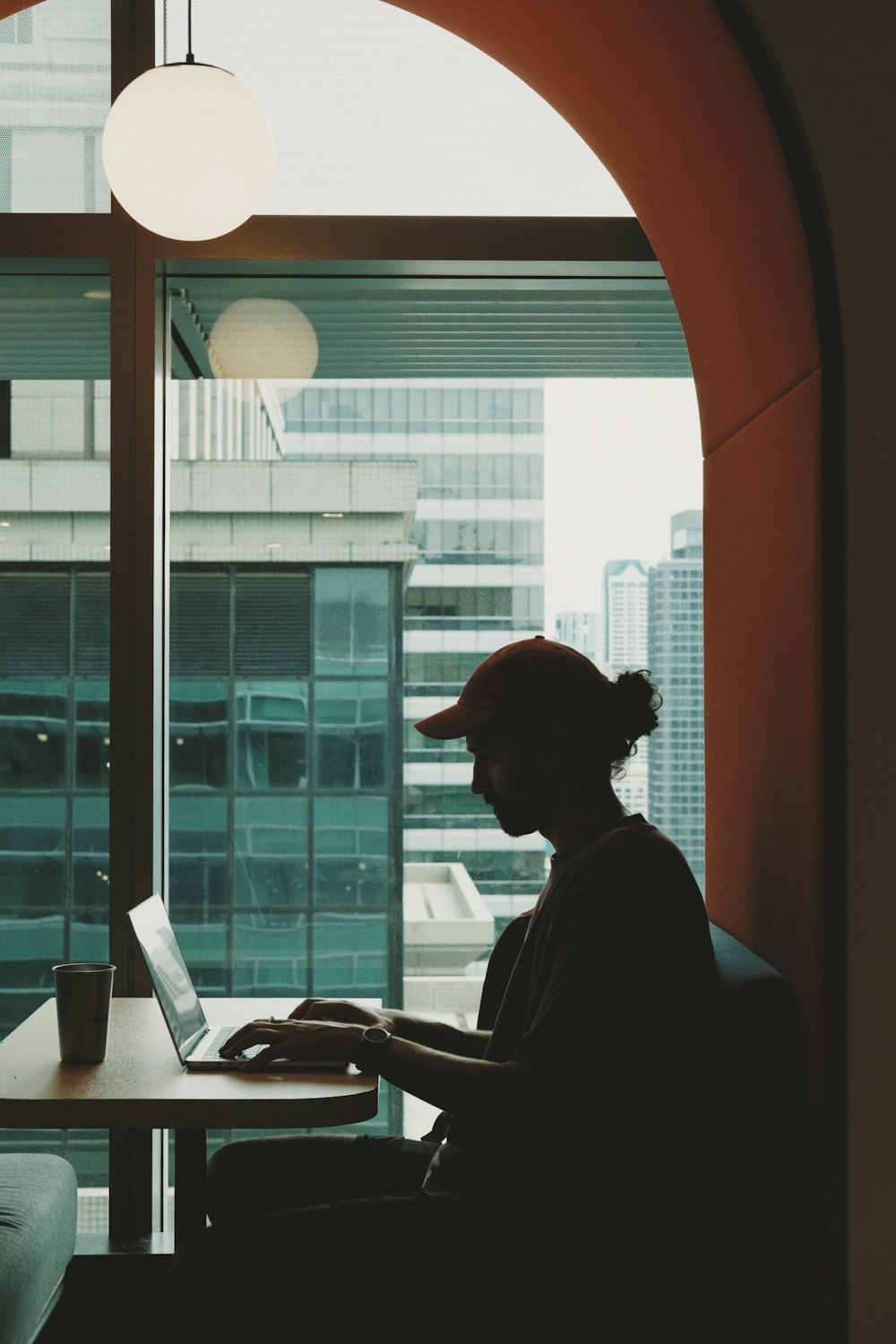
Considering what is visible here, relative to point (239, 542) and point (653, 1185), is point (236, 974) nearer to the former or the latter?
point (239, 542)

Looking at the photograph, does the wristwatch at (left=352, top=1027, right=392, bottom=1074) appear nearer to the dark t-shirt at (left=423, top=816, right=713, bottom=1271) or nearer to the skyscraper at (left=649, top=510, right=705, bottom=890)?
the dark t-shirt at (left=423, top=816, right=713, bottom=1271)

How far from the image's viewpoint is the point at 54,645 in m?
2.90

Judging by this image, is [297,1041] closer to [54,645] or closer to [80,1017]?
[80,1017]

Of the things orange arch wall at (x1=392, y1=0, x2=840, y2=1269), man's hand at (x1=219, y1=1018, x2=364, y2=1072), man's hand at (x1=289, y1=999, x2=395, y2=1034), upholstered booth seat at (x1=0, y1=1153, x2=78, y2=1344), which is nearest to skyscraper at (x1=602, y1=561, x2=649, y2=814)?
orange arch wall at (x1=392, y1=0, x2=840, y2=1269)

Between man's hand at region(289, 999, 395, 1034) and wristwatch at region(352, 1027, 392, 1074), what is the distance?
130 mm

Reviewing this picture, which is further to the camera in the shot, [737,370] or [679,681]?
[679,681]

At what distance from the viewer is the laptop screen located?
1941 mm

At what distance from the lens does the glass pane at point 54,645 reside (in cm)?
287

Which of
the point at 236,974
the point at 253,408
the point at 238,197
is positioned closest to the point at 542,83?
the point at 238,197

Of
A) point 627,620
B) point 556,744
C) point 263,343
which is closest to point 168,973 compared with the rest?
point 556,744

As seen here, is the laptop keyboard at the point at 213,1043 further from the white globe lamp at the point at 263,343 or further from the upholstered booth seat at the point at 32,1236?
the white globe lamp at the point at 263,343

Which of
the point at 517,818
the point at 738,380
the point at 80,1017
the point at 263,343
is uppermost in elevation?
the point at 263,343

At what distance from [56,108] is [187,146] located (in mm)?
885

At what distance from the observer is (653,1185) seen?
168 cm
